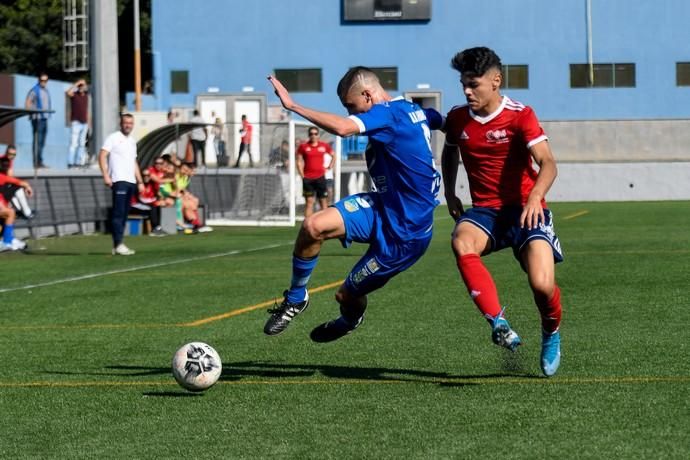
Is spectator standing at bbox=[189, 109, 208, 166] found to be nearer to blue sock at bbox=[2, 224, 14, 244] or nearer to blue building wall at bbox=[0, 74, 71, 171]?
blue building wall at bbox=[0, 74, 71, 171]

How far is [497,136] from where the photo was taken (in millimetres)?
7965

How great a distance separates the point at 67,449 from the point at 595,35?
5561cm

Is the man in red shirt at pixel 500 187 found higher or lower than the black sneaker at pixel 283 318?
higher

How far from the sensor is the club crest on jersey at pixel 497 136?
7.96 meters

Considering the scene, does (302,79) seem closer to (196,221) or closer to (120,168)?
(196,221)

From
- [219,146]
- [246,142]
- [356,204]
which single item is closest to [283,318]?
[356,204]

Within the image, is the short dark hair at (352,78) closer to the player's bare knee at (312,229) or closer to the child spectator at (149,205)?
the player's bare knee at (312,229)

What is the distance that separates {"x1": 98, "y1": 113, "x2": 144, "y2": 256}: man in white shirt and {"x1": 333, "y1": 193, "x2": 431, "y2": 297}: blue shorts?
1159cm

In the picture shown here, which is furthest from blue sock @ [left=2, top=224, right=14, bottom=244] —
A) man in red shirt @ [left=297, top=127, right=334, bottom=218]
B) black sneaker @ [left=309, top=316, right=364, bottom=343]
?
black sneaker @ [left=309, top=316, right=364, bottom=343]

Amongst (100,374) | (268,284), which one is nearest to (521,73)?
(268,284)

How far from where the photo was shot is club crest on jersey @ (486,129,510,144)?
26.1 feet

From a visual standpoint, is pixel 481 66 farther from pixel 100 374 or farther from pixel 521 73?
pixel 521 73

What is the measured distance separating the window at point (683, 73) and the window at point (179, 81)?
21.5m

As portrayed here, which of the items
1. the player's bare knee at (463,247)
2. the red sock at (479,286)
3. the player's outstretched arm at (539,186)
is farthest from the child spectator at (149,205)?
the player's outstretched arm at (539,186)
